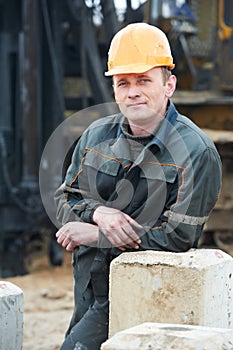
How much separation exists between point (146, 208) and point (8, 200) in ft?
20.7

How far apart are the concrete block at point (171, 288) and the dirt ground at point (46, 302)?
112 inches

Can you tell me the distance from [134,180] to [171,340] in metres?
1.05

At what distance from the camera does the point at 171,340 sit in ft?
10.5

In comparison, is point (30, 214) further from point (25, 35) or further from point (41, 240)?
point (25, 35)

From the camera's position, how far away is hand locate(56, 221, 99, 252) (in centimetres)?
412

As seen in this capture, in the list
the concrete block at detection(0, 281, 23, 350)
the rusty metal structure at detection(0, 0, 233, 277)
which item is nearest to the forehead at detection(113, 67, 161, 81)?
the concrete block at detection(0, 281, 23, 350)

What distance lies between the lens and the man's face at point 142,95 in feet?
13.5

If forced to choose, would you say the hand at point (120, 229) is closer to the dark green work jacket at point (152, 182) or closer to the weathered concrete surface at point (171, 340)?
the dark green work jacket at point (152, 182)

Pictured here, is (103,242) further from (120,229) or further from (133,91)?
(133,91)

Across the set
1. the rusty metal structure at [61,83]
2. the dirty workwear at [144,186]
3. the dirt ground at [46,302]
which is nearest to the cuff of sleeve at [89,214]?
the dirty workwear at [144,186]

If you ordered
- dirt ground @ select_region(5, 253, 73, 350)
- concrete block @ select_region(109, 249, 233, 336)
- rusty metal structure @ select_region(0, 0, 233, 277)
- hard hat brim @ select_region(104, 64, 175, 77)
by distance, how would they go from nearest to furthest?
concrete block @ select_region(109, 249, 233, 336) < hard hat brim @ select_region(104, 64, 175, 77) < dirt ground @ select_region(5, 253, 73, 350) < rusty metal structure @ select_region(0, 0, 233, 277)

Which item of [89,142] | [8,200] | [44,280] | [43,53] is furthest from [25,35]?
[89,142]

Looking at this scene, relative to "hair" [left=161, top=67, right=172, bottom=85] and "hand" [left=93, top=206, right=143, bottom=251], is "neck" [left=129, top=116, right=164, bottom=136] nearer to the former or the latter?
"hair" [left=161, top=67, right=172, bottom=85]

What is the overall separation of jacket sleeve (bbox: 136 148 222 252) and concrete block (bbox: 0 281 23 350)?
608mm
